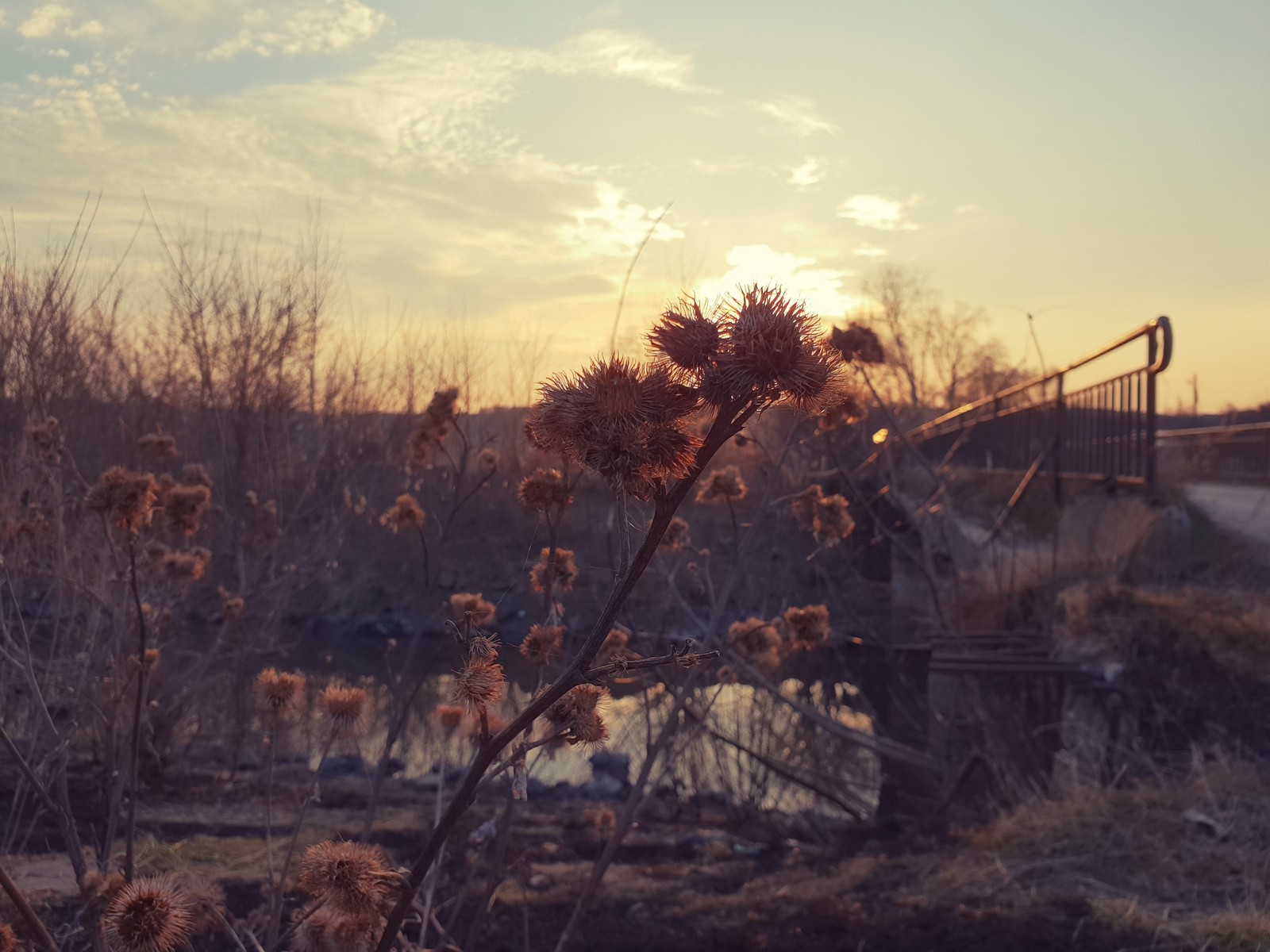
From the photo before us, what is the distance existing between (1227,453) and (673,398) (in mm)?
19408

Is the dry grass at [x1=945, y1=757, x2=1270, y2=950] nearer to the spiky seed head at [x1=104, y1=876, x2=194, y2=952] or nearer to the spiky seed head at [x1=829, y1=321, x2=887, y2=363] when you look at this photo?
the spiky seed head at [x1=829, y1=321, x2=887, y2=363]

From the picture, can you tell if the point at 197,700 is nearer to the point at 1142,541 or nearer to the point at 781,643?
the point at 781,643

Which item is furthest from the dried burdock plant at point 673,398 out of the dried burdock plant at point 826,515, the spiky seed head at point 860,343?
the spiky seed head at point 860,343

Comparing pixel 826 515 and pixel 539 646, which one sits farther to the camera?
pixel 826 515

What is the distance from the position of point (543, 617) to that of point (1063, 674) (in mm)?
5328

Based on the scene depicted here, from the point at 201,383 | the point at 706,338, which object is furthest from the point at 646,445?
the point at 201,383

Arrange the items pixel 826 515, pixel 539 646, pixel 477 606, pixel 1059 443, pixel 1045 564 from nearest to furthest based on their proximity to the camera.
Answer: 1. pixel 539 646
2. pixel 477 606
3. pixel 826 515
4. pixel 1045 564
5. pixel 1059 443

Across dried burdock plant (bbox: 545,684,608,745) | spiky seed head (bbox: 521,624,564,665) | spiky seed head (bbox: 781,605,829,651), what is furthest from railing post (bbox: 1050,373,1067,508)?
dried burdock plant (bbox: 545,684,608,745)

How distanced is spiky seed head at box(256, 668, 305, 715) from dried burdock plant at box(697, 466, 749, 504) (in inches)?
65.5

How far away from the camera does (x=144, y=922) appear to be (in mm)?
1930

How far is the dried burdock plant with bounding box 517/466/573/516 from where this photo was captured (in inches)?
109

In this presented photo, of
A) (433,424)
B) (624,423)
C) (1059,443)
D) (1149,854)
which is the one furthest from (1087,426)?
(624,423)

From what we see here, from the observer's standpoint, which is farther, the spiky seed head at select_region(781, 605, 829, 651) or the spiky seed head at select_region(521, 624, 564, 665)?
the spiky seed head at select_region(781, 605, 829, 651)

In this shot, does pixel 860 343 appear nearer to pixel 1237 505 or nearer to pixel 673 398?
pixel 673 398
